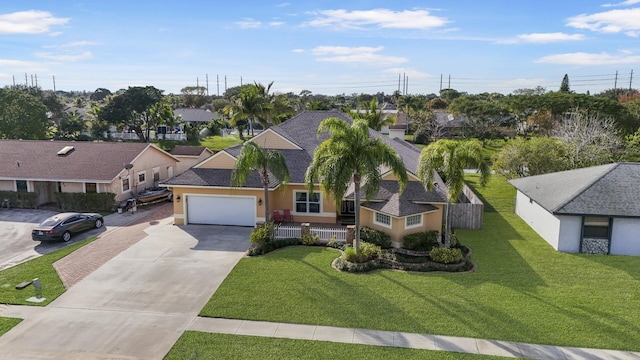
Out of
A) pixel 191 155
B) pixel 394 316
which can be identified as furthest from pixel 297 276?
pixel 191 155

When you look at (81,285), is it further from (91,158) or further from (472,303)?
(91,158)

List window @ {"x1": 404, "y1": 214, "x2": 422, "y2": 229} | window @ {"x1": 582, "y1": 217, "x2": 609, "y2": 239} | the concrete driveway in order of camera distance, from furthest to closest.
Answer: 1. window @ {"x1": 404, "y1": 214, "x2": 422, "y2": 229}
2. window @ {"x1": 582, "y1": 217, "x2": 609, "y2": 239}
3. the concrete driveway

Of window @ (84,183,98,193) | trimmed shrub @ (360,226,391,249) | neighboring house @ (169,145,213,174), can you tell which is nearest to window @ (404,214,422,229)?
trimmed shrub @ (360,226,391,249)

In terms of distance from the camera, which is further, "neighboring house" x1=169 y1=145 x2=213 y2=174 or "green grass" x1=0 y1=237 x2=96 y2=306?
"neighboring house" x1=169 y1=145 x2=213 y2=174

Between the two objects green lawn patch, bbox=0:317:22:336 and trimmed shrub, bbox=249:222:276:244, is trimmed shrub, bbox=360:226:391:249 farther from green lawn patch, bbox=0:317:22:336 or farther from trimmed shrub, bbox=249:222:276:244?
green lawn patch, bbox=0:317:22:336

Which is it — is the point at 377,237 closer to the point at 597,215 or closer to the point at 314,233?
the point at 314,233

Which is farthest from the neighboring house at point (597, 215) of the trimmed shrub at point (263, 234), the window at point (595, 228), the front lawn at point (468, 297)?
the trimmed shrub at point (263, 234)

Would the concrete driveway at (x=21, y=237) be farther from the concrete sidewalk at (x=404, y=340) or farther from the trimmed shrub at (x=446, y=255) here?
the trimmed shrub at (x=446, y=255)
